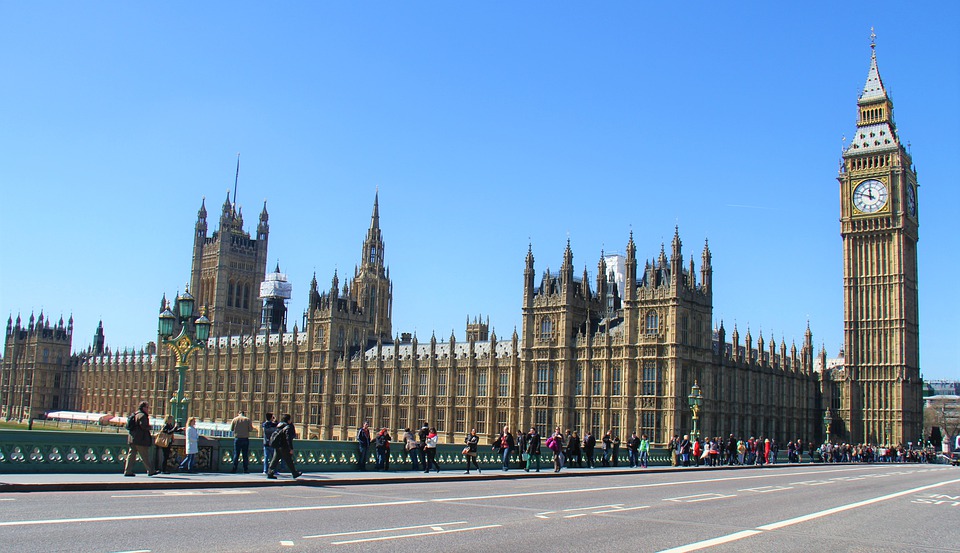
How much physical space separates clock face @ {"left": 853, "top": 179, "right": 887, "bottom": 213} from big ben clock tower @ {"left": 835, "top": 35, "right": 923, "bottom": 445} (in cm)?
10

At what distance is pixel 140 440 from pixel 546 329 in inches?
1945

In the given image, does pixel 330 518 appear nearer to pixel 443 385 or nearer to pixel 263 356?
pixel 443 385

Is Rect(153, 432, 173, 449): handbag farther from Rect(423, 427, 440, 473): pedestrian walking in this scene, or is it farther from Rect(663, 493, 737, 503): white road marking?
Rect(663, 493, 737, 503): white road marking

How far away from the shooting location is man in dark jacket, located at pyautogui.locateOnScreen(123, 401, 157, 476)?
857 inches

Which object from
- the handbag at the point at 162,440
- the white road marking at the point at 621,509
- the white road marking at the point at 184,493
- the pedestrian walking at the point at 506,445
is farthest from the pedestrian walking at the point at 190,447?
the pedestrian walking at the point at 506,445

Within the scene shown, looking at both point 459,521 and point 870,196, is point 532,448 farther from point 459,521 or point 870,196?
point 870,196

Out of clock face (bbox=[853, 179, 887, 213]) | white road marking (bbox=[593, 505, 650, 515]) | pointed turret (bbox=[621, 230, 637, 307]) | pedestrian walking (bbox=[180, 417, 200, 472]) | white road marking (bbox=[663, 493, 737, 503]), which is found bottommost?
white road marking (bbox=[663, 493, 737, 503])

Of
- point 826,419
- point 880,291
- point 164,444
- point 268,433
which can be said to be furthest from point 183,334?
point 880,291

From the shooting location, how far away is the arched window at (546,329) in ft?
227

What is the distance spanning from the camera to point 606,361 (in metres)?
65.6

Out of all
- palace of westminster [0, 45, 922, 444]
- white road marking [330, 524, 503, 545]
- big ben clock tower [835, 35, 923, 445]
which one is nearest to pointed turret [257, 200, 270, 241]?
palace of westminster [0, 45, 922, 444]

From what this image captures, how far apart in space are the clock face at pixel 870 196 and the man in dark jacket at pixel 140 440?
84309mm

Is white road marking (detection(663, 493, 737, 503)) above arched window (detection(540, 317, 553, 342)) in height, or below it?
below

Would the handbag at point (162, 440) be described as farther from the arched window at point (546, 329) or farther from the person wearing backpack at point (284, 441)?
the arched window at point (546, 329)
